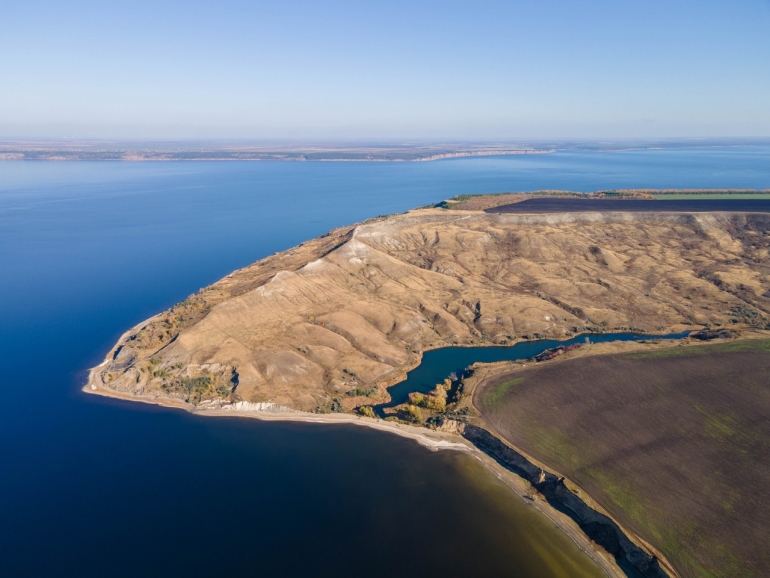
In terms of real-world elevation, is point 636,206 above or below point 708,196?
below

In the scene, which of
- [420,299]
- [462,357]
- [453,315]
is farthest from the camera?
[420,299]

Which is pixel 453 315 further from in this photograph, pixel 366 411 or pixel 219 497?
pixel 219 497

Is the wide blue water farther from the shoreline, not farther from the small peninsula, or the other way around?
the small peninsula

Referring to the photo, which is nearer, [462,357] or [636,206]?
[462,357]

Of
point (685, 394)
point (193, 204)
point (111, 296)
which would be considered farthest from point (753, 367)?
point (193, 204)

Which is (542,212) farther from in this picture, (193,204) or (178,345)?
(193,204)

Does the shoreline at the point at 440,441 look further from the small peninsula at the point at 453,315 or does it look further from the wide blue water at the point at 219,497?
the wide blue water at the point at 219,497

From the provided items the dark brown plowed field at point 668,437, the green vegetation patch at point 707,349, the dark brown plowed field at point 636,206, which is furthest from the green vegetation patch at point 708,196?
the dark brown plowed field at point 668,437

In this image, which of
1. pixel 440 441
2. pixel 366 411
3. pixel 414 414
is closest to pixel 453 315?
pixel 414 414
